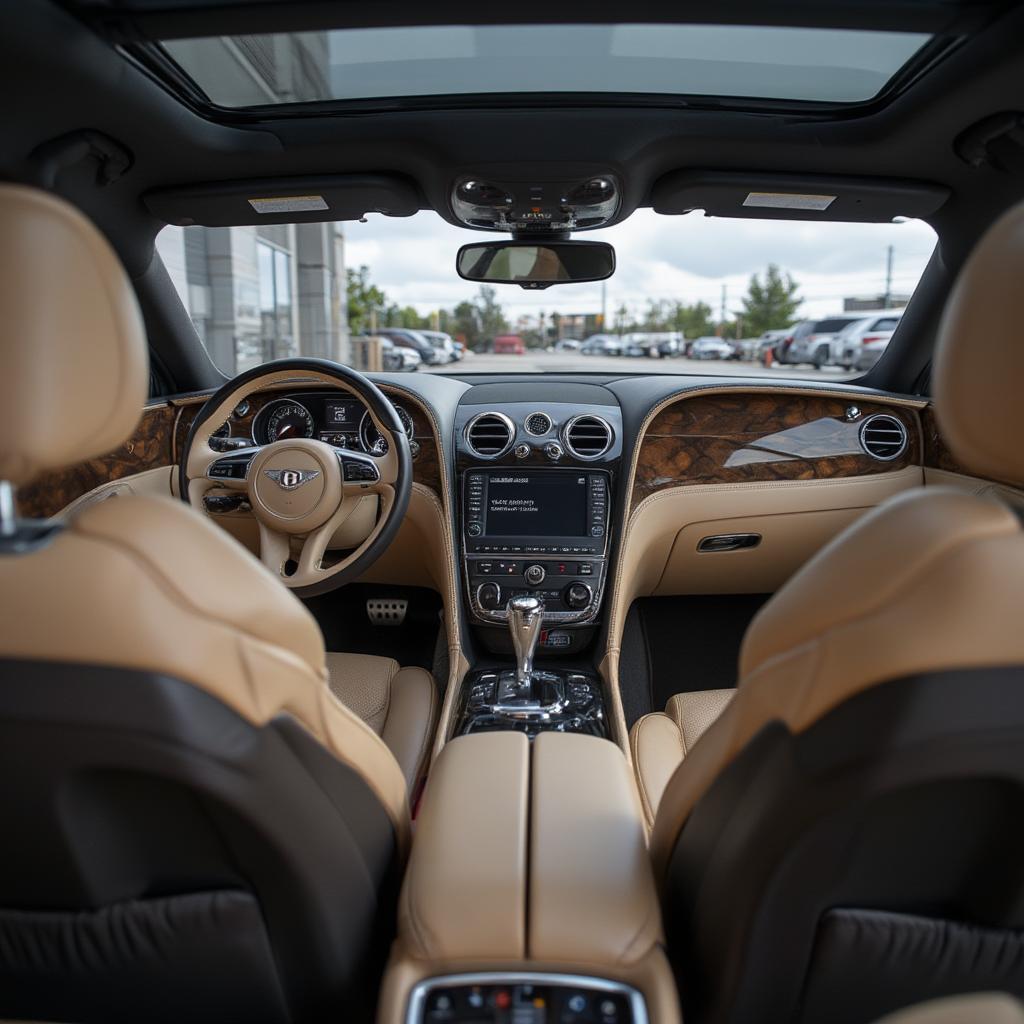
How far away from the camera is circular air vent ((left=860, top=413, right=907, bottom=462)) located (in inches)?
129

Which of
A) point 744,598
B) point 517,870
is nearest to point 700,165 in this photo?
point 744,598

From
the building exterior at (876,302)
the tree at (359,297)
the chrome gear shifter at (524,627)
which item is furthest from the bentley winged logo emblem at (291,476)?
the tree at (359,297)

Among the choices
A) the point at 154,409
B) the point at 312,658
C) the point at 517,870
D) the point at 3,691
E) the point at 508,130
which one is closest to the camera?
the point at 3,691

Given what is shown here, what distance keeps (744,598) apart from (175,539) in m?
3.20

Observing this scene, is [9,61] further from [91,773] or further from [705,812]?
[705,812]

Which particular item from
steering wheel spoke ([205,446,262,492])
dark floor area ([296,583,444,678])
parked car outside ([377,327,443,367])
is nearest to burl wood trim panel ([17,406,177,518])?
steering wheel spoke ([205,446,262,492])

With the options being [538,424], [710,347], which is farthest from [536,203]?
[710,347]

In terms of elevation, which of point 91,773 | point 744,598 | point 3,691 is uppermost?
point 3,691

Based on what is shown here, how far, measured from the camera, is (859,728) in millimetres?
905

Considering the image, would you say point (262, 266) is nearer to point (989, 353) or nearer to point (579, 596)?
point (579, 596)

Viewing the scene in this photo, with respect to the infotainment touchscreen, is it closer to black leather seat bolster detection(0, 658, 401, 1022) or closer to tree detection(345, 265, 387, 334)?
black leather seat bolster detection(0, 658, 401, 1022)

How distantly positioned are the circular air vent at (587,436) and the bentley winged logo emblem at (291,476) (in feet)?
3.61

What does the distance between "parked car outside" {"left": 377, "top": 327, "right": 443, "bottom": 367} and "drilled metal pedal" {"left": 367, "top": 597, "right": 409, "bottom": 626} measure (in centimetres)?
138

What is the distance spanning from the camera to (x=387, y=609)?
362cm
